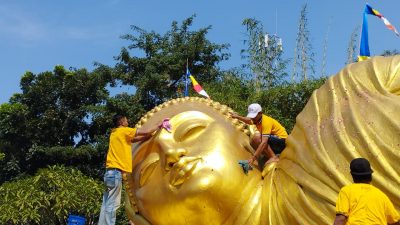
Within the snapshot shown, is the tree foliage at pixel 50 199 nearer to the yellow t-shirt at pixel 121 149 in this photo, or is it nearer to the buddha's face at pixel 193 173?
the yellow t-shirt at pixel 121 149

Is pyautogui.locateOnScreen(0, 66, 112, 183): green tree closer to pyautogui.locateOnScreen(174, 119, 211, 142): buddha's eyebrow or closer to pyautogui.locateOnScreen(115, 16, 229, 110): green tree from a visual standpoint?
pyautogui.locateOnScreen(115, 16, 229, 110): green tree

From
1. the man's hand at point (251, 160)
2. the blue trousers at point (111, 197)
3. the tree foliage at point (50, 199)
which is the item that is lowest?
A: the tree foliage at point (50, 199)

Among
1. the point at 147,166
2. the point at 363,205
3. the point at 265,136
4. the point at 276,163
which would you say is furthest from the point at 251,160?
the point at 363,205

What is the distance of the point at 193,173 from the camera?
3934mm

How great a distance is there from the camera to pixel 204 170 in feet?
12.8

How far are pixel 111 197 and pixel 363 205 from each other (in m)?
3.05

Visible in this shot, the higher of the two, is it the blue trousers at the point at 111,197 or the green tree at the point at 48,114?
the blue trousers at the point at 111,197

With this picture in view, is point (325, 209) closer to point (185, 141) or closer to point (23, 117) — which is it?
point (185, 141)

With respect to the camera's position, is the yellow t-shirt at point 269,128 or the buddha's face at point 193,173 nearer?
the buddha's face at point 193,173

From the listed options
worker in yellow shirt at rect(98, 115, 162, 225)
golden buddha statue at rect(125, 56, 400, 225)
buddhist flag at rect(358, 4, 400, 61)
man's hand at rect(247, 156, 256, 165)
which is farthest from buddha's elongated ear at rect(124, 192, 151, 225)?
buddhist flag at rect(358, 4, 400, 61)

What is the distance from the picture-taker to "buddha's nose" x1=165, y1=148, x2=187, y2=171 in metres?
4.13

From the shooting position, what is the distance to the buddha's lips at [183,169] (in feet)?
13.0

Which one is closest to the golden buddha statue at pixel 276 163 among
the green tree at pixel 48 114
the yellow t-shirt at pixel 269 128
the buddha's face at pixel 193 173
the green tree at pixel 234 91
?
the buddha's face at pixel 193 173

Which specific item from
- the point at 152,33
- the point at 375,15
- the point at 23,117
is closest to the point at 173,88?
the point at 152,33
